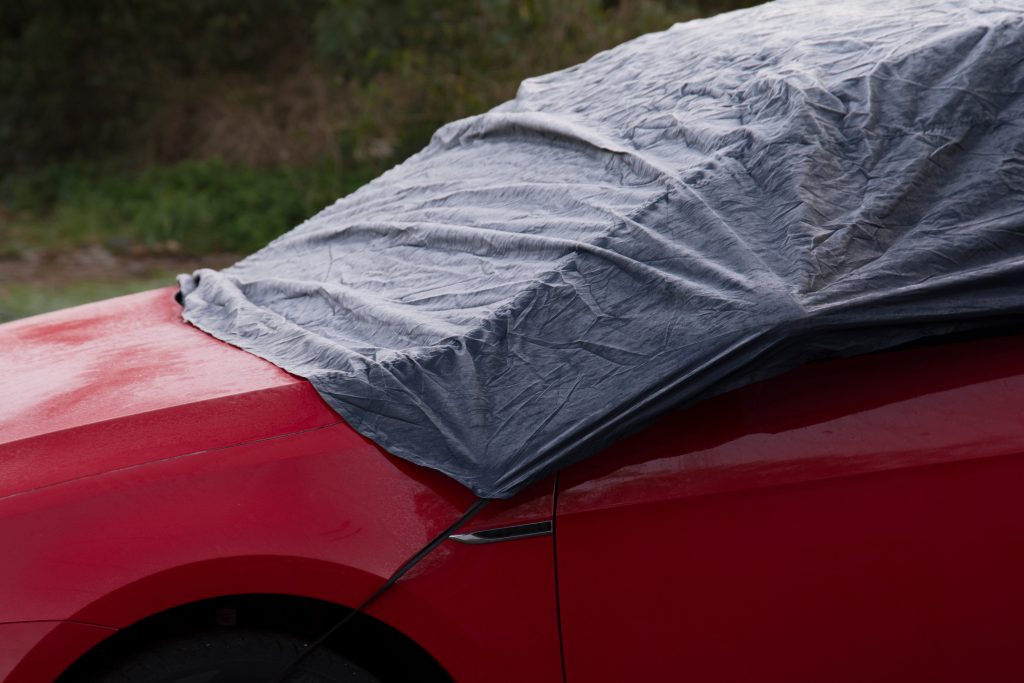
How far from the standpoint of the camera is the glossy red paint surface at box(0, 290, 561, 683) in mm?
1963

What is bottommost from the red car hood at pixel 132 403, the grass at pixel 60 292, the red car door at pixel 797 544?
the red car door at pixel 797 544

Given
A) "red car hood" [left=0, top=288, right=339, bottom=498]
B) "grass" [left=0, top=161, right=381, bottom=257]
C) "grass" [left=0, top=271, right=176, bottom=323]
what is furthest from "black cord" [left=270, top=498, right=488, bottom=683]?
"grass" [left=0, top=161, right=381, bottom=257]

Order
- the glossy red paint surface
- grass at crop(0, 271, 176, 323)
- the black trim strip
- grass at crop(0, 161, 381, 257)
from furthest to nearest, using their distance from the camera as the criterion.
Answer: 1. grass at crop(0, 161, 381, 257)
2. grass at crop(0, 271, 176, 323)
3. the black trim strip
4. the glossy red paint surface

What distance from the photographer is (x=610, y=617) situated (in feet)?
6.90

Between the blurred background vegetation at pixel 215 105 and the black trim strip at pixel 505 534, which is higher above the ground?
the blurred background vegetation at pixel 215 105

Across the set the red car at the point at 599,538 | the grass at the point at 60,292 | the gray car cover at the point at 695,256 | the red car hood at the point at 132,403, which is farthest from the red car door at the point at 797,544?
the grass at the point at 60,292

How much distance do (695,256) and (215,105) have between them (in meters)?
11.4

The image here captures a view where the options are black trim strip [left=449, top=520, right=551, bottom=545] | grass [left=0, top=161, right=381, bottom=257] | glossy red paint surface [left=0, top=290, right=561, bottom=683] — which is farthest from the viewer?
grass [left=0, top=161, right=381, bottom=257]

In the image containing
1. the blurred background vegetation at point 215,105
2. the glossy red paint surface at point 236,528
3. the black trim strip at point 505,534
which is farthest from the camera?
the blurred background vegetation at point 215,105

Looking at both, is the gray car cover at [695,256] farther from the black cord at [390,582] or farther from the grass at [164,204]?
the grass at [164,204]

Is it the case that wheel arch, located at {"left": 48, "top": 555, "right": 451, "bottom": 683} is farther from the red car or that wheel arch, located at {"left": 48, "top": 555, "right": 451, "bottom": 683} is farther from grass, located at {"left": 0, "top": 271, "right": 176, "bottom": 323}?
grass, located at {"left": 0, "top": 271, "right": 176, "bottom": 323}

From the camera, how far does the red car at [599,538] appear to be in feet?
6.66

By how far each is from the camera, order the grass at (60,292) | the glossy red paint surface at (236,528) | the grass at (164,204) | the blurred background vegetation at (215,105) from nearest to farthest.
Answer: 1. the glossy red paint surface at (236,528)
2. the grass at (60,292)
3. the blurred background vegetation at (215,105)
4. the grass at (164,204)

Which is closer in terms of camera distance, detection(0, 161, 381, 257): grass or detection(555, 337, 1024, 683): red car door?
detection(555, 337, 1024, 683): red car door
